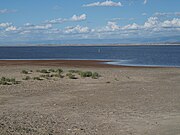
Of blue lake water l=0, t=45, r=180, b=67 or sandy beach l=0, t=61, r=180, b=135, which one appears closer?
sandy beach l=0, t=61, r=180, b=135

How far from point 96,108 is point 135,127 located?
3.47 metres

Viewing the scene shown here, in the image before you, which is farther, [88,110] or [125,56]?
[125,56]

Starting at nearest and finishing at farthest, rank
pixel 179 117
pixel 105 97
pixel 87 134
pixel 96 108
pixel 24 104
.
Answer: pixel 87 134
pixel 179 117
pixel 96 108
pixel 24 104
pixel 105 97

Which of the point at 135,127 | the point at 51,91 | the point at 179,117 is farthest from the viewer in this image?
the point at 51,91

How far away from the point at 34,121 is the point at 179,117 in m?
4.48

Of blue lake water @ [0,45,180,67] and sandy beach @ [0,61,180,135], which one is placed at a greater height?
sandy beach @ [0,61,180,135]

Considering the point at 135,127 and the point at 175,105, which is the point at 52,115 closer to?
the point at 135,127

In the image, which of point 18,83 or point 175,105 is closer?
point 175,105

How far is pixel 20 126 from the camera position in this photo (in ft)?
32.3

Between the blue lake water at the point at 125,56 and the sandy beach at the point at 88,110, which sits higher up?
the sandy beach at the point at 88,110

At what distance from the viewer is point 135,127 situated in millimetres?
10219

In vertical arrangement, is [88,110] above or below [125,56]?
above

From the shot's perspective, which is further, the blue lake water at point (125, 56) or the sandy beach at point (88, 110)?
the blue lake water at point (125, 56)

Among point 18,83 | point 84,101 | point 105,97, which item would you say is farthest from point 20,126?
point 18,83
